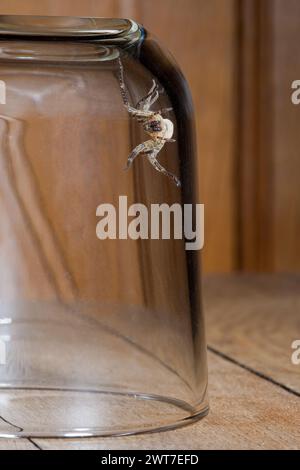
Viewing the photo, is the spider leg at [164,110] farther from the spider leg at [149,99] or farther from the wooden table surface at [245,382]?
the wooden table surface at [245,382]

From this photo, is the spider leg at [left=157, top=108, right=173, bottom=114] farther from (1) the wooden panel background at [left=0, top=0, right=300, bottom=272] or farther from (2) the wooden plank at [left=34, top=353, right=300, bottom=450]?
(1) the wooden panel background at [left=0, top=0, right=300, bottom=272]

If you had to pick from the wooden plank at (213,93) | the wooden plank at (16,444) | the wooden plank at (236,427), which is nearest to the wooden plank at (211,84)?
the wooden plank at (213,93)

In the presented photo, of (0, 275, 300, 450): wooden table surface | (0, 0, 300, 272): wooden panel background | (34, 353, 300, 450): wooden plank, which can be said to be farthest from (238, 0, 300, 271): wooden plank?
(34, 353, 300, 450): wooden plank

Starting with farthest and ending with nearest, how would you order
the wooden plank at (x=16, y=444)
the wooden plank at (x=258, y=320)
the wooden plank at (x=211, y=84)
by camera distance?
the wooden plank at (x=211, y=84), the wooden plank at (x=258, y=320), the wooden plank at (x=16, y=444)
